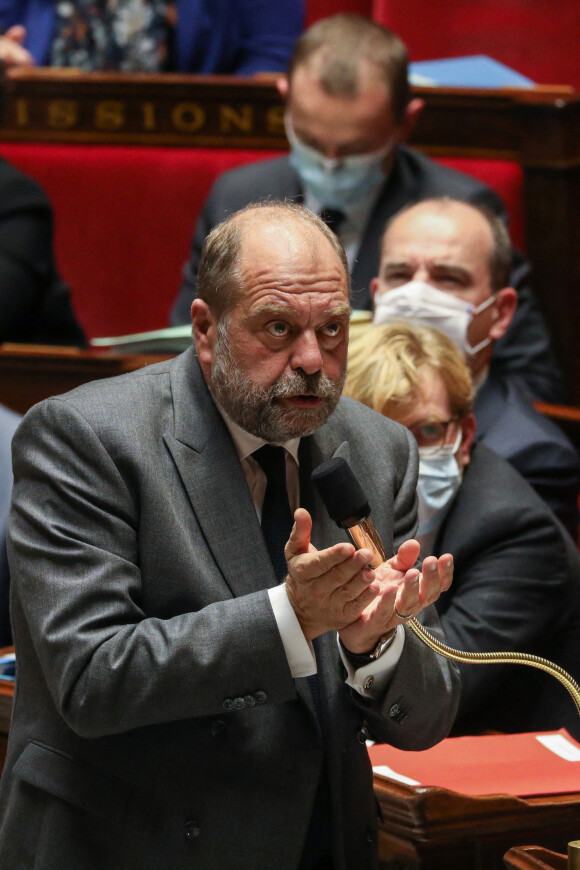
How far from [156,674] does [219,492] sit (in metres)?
0.19

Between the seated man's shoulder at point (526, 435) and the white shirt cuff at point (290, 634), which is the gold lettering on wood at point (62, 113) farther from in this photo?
the white shirt cuff at point (290, 634)

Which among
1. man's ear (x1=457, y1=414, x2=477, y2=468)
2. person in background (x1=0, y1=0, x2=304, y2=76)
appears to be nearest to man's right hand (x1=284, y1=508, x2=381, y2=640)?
man's ear (x1=457, y1=414, x2=477, y2=468)

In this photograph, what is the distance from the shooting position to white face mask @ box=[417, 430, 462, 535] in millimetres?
1746

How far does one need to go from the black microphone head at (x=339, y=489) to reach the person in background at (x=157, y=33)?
2.35 metres

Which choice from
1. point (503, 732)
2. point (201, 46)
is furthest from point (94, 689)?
point (201, 46)

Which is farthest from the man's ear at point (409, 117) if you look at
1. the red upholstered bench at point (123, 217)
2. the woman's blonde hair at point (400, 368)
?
the woman's blonde hair at point (400, 368)

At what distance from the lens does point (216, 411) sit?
4.14ft

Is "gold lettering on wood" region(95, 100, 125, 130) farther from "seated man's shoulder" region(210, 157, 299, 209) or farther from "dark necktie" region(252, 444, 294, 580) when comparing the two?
"dark necktie" region(252, 444, 294, 580)

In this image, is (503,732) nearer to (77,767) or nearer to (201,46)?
(77,767)

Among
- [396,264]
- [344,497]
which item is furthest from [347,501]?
[396,264]

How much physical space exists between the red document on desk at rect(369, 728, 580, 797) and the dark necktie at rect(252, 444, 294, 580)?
12.6 inches

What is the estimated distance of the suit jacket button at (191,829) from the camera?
1157 mm

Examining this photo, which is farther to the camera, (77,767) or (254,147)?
(254,147)

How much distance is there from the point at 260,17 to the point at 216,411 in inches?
87.1
